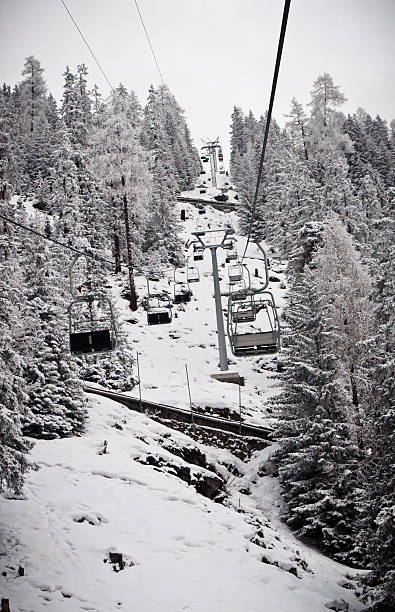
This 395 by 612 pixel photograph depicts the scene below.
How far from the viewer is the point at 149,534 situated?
12.6m

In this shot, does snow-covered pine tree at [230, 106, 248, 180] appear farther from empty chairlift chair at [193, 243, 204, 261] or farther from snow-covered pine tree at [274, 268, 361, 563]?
snow-covered pine tree at [274, 268, 361, 563]

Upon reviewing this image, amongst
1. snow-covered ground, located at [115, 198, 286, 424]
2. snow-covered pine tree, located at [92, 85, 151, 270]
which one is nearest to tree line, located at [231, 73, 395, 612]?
snow-covered ground, located at [115, 198, 286, 424]

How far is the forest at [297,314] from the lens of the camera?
44.2ft

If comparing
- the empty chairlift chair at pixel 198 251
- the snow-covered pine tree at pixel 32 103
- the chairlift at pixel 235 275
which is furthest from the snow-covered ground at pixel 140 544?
the snow-covered pine tree at pixel 32 103

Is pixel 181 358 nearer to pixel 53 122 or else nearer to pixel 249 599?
pixel 249 599

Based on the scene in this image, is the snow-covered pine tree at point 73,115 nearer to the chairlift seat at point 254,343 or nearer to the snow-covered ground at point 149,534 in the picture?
the snow-covered ground at point 149,534

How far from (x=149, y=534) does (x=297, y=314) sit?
1056 centimetres

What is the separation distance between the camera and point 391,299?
13.9 metres

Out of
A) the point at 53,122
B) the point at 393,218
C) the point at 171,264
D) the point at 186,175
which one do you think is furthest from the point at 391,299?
the point at 186,175

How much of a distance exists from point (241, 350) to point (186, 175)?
80.6m

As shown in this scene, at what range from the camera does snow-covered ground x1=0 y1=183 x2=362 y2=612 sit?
10148 mm

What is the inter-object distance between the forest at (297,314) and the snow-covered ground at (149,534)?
38.0 inches

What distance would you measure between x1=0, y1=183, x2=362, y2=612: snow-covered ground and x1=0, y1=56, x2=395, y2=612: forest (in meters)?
0.97

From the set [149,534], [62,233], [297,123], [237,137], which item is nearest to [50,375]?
[149,534]
